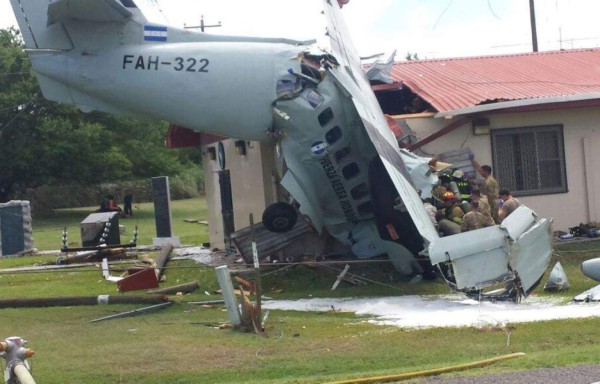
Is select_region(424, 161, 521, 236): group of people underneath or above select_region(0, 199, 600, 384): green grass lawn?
above

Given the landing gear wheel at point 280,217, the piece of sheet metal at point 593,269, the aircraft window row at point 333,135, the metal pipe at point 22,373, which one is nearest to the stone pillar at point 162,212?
the landing gear wheel at point 280,217

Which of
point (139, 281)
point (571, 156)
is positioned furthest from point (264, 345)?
point (571, 156)

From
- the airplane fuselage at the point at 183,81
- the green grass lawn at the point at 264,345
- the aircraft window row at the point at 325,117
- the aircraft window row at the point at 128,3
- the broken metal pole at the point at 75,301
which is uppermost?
the aircraft window row at the point at 128,3

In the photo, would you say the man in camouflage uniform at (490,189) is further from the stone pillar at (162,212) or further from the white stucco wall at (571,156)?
the stone pillar at (162,212)

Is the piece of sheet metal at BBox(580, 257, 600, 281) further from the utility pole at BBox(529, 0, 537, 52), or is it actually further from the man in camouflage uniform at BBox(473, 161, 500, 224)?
the utility pole at BBox(529, 0, 537, 52)

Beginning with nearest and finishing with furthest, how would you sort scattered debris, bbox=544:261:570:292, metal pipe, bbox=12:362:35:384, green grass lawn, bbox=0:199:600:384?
metal pipe, bbox=12:362:35:384
green grass lawn, bbox=0:199:600:384
scattered debris, bbox=544:261:570:292

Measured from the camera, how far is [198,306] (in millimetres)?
17328

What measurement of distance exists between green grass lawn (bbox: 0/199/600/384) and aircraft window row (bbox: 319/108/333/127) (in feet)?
10.3

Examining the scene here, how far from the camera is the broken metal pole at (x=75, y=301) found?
17.1 metres

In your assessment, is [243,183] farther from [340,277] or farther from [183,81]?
[183,81]

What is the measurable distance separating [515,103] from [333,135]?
20.4 ft

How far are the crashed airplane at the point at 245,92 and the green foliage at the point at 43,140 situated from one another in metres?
37.9

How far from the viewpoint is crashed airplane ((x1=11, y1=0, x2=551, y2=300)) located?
60.5 ft

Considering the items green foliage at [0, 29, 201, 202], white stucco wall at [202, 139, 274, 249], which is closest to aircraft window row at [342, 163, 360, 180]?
white stucco wall at [202, 139, 274, 249]
